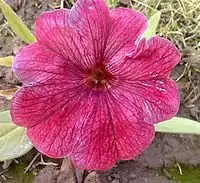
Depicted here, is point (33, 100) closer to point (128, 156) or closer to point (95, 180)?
point (128, 156)

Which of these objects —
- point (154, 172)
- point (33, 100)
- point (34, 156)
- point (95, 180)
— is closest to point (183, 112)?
Result: point (154, 172)

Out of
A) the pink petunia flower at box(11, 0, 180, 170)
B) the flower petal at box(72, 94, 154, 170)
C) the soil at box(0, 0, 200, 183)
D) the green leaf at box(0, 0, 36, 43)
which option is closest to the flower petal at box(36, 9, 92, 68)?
the pink petunia flower at box(11, 0, 180, 170)

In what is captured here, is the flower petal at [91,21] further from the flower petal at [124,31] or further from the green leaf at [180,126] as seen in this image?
the green leaf at [180,126]

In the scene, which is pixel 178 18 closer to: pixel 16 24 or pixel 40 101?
pixel 16 24

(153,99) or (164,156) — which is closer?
(153,99)

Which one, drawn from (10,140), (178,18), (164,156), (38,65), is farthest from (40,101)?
(178,18)

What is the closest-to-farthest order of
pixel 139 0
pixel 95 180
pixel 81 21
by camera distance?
pixel 81 21
pixel 95 180
pixel 139 0

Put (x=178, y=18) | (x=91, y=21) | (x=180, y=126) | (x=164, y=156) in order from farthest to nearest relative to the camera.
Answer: (x=178, y=18) → (x=164, y=156) → (x=180, y=126) → (x=91, y=21)

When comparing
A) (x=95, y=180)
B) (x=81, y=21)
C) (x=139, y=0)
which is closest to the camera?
(x=81, y=21)
